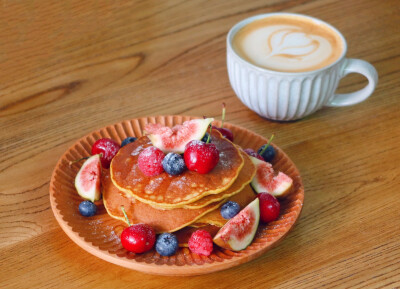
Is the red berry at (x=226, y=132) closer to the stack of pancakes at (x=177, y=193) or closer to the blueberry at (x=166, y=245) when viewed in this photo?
the stack of pancakes at (x=177, y=193)

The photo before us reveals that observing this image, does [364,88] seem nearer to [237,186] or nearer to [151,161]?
[237,186]

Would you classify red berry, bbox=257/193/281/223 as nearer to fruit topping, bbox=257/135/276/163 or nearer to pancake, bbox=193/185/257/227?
pancake, bbox=193/185/257/227

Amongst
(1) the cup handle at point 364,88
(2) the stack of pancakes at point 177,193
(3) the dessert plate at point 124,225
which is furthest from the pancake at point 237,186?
(1) the cup handle at point 364,88

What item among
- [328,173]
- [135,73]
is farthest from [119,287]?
[135,73]

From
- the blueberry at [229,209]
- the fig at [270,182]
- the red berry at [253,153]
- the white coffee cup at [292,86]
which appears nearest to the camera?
the blueberry at [229,209]

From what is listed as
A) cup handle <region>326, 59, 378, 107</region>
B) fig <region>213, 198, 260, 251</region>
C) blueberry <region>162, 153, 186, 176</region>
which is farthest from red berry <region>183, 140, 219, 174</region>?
cup handle <region>326, 59, 378, 107</region>
